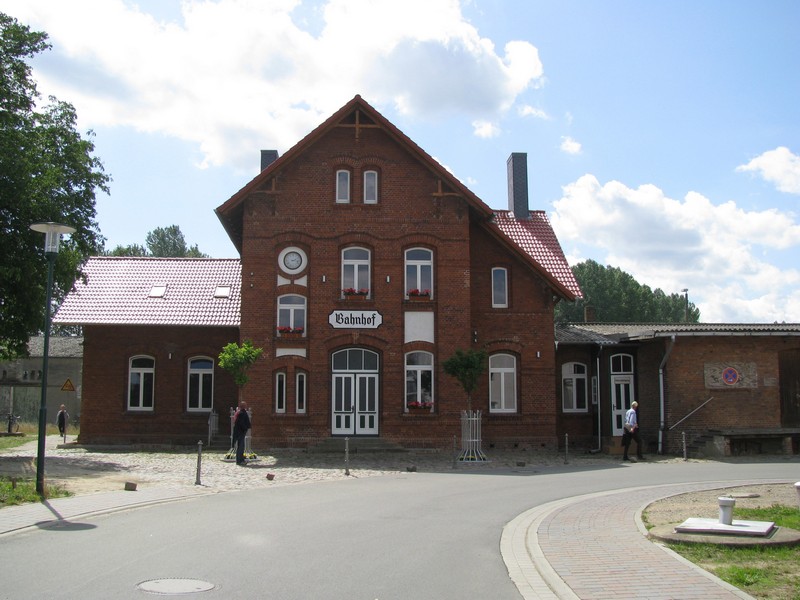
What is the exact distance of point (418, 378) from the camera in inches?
998

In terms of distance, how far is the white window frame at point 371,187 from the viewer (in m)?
25.9

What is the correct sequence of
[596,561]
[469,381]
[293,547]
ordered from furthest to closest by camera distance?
[469,381], [293,547], [596,561]

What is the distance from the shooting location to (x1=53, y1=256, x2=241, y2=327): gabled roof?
28.3m

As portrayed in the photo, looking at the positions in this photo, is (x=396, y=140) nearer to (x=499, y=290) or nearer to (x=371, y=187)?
(x=371, y=187)

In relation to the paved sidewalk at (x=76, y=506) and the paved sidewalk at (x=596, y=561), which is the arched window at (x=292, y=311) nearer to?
the paved sidewalk at (x=76, y=506)

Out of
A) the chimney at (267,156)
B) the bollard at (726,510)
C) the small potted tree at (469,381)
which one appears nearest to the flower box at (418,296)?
the small potted tree at (469,381)

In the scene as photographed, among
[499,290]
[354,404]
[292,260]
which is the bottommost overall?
[354,404]

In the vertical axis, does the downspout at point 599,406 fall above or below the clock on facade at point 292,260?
below

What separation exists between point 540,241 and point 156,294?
15.0 metres

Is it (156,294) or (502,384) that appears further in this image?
(156,294)

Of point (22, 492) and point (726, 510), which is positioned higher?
point (726, 510)

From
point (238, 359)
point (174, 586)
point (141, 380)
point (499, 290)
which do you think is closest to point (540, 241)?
point (499, 290)

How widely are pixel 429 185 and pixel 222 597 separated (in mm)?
20010

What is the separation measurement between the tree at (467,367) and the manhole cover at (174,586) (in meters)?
15.7
